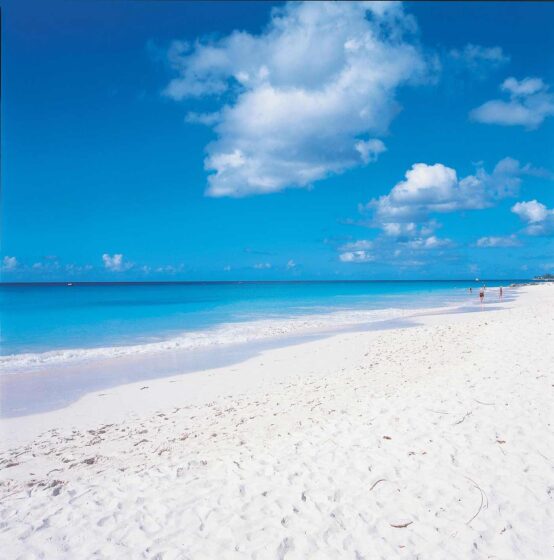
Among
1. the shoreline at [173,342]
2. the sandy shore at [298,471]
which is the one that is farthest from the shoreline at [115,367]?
the sandy shore at [298,471]

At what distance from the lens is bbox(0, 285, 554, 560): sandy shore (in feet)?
13.5

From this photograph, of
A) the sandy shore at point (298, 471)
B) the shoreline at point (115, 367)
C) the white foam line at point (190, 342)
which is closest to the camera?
the sandy shore at point (298, 471)

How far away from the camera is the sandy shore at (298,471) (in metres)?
4.11

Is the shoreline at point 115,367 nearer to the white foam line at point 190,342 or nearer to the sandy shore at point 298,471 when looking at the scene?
the white foam line at point 190,342

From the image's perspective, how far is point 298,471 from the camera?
539 centimetres

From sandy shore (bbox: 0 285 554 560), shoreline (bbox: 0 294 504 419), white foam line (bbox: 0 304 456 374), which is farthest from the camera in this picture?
white foam line (bbox: 0 304 456 374)

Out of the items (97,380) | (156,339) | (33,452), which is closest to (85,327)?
(156,339)

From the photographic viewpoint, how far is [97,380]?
463 inches

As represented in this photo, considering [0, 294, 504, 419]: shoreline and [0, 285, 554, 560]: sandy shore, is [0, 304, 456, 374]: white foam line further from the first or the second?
[0, 285, 554, 560]: sandy shore

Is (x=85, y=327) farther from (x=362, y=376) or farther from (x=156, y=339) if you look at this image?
(x=362, y=376)

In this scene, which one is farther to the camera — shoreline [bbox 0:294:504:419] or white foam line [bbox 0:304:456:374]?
white foam line [bbox 0:304:456:374]

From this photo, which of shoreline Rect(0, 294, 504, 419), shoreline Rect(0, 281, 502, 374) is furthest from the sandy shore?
shoreline Rect(0, 281, 502, 374)

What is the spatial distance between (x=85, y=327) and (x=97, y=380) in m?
15.7

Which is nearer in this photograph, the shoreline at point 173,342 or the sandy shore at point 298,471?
the sandy shore at point 298,471
